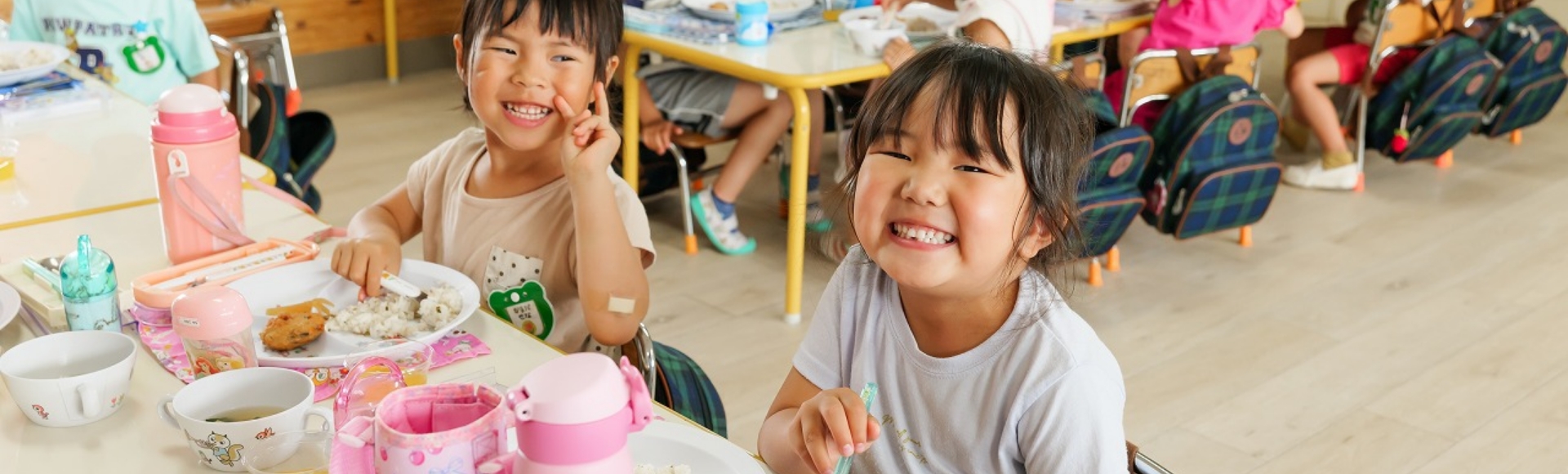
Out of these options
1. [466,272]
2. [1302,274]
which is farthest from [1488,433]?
[466,272]

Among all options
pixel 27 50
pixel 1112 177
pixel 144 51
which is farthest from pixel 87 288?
pixel 1112 177

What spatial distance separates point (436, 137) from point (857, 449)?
3552 mm

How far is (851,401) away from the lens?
111 centimetres

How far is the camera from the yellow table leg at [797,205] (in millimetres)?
2795

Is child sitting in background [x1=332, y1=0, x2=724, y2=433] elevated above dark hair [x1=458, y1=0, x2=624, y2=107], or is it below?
below

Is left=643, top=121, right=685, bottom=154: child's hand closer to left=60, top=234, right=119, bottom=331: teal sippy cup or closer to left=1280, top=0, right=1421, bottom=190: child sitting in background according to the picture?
left=1280, top=0, right=1421, bottom=190: child sitting in background

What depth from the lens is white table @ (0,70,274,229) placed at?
5.83 ft

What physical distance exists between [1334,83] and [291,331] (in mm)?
3392

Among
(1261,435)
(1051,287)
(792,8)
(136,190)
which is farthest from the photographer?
(792,8)

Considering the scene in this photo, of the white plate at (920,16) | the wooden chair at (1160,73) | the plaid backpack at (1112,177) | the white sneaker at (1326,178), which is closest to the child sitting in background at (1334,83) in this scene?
the white sneaker at (1326,178)

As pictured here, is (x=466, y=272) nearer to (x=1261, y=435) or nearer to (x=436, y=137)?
(x=1261, y=435)

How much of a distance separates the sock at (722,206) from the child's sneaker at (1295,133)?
187 cm

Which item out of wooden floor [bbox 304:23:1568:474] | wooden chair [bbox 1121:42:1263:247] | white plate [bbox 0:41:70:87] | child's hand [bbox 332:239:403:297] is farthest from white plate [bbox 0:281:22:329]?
wooden chair [bbox 1121:42:1263:247]

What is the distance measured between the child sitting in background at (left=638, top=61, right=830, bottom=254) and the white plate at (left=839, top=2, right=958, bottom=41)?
1.12 ft
